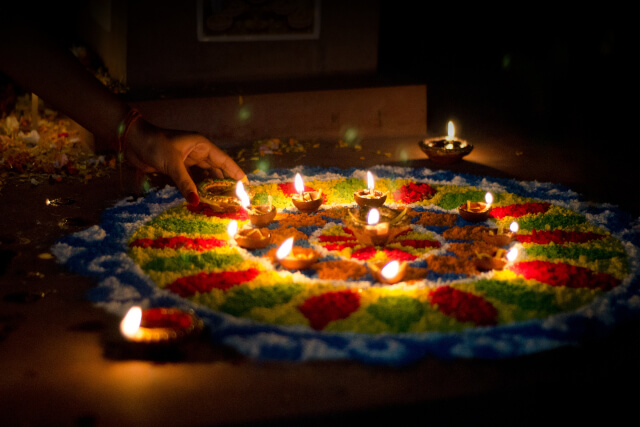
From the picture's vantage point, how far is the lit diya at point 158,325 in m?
2.71

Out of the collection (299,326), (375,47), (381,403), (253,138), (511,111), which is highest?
(375,47)

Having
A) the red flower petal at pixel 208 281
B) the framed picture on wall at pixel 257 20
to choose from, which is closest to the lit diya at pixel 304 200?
the red flower petal at pixel 208 281

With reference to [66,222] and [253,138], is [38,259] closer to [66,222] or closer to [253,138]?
[66,222]

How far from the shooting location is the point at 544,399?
2.56 metres

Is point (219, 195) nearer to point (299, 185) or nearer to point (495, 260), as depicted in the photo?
point (299, 185)

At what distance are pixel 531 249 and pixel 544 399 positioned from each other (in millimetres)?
1458

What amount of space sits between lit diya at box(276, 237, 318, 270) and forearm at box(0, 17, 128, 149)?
1.42 meters

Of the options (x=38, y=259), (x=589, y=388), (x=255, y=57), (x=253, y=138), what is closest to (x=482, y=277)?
(x=589, y=388)

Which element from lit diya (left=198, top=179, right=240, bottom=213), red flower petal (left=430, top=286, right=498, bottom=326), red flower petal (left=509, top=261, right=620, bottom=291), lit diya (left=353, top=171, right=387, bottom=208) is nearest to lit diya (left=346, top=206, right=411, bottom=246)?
lit diya (left=353, top=171, right=387, bottom=208)

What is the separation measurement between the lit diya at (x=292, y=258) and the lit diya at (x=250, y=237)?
282 mm

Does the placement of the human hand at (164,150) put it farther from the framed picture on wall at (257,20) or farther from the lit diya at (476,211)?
the framed picture on wall at (257,20)

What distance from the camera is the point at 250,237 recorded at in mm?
3797

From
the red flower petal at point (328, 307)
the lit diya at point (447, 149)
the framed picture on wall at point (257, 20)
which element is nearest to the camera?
the red flower petal at point (328, 307)

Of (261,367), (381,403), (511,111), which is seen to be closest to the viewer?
(381,403)
